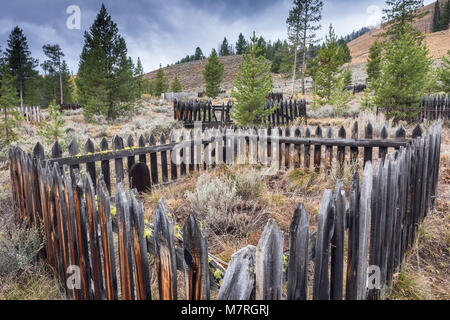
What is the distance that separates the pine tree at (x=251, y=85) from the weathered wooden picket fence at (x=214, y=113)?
12.2 feet

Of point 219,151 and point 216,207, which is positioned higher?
point 219,151

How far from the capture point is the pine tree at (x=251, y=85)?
28.7 ft

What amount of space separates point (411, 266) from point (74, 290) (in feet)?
9.81

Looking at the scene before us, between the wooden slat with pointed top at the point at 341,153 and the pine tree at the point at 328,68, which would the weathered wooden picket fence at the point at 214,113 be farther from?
the wooden slat with pointed top at the point at 341,153

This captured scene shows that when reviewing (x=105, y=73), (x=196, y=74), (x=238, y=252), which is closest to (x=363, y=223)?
(x=238, y=252)

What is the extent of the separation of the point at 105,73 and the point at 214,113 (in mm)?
7682

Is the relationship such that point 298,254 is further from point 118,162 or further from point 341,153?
point 341,153

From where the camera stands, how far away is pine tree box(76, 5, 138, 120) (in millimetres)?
16094

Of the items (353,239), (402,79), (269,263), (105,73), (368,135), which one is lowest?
(353,239)

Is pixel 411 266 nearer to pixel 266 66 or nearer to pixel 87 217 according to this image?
pixel 87 217

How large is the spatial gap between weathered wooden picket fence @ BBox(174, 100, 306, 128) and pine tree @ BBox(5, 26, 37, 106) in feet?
99.0

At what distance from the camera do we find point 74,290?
2174 millimetres

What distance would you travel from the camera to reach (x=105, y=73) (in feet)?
53.8

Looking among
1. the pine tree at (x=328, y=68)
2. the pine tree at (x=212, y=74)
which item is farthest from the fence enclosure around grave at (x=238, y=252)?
the pine tree at (x=212, y=74)
